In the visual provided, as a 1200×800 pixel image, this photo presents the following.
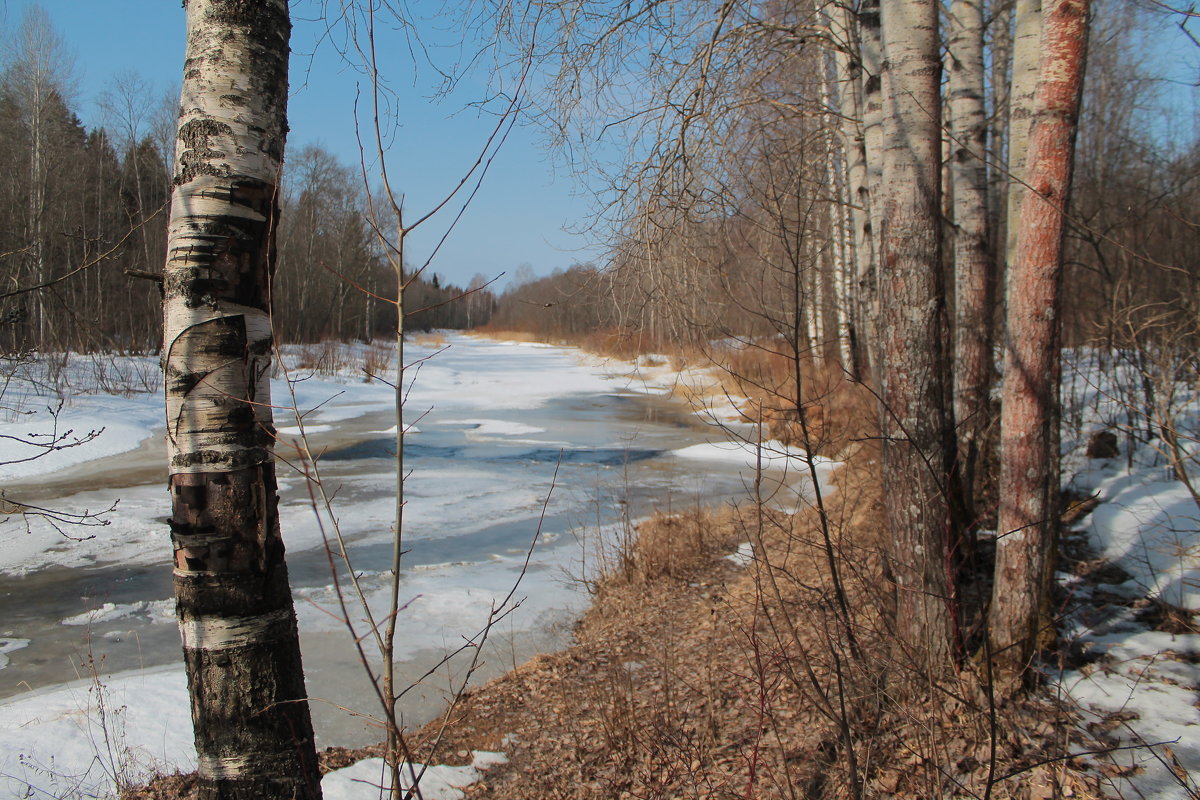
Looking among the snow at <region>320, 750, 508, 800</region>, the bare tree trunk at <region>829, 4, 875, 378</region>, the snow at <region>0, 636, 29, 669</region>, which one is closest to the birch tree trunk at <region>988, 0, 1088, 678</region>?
the bare tree trunk at <region>829, 4, 875, 378</region>

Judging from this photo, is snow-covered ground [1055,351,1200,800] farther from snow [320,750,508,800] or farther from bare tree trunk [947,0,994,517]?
snow [320,750,508,800]

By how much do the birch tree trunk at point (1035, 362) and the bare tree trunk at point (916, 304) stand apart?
0.28 metres

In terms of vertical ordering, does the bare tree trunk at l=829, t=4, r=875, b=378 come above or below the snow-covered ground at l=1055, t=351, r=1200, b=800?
above

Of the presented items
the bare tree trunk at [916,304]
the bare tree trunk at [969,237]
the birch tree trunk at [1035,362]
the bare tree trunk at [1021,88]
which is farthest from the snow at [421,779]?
the bare tree trunk at [1021,88]

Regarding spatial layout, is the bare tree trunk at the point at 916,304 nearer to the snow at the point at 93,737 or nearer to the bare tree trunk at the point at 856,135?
the bare tree trunk at the point at 856,135

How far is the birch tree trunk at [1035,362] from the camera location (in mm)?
3152

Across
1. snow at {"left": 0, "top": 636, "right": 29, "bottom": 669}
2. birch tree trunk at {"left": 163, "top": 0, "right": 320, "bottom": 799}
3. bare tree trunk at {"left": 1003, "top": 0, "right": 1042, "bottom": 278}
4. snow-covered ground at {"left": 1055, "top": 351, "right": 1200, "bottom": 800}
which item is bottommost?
snow at {"left": 0, "top": 636, "right": 29, "bottom": 669}

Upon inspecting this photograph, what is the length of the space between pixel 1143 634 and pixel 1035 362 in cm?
178

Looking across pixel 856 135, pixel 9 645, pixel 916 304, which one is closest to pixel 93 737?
pixel 9 645

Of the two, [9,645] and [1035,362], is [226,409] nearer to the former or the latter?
[1035,362]

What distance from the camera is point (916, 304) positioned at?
3.33 meters

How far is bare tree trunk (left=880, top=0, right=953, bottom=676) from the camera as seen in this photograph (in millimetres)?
3309

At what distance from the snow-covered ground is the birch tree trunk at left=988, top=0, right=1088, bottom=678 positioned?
0.27 meters

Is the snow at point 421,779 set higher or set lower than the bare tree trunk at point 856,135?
lower
